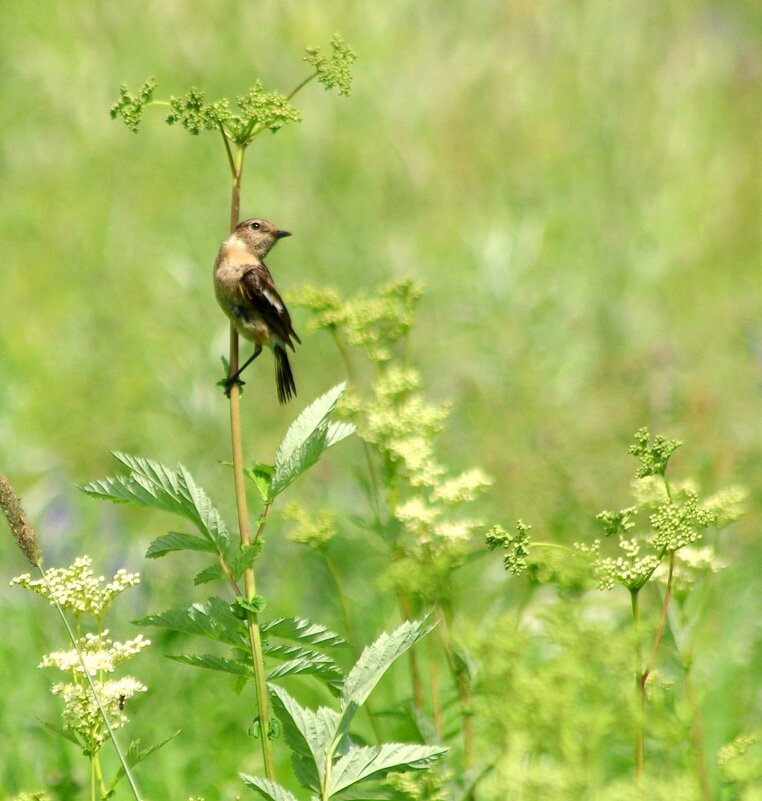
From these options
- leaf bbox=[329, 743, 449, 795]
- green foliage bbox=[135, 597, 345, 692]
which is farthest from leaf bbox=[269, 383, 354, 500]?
leaf bbox=[329, 743, 449, 795]

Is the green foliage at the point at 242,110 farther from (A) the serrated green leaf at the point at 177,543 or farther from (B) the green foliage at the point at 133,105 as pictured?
(A) the serrated green leaf at the point at 177,543

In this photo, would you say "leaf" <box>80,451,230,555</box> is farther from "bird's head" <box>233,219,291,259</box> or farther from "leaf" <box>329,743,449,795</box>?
"bird's head" <box>233,219,291,259</box>

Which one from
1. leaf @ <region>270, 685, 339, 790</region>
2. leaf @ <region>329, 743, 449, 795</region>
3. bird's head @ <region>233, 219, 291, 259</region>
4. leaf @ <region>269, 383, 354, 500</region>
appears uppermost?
bird's head @ <region>233, 219, 291, 259</region>

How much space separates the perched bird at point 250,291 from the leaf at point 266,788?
104 centimetres

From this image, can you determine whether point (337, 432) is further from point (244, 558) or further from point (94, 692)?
point (94, 692)

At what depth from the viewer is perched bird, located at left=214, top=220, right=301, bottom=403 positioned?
2.69m

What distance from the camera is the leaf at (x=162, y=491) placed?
1907mm

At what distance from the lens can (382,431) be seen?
2467 mm

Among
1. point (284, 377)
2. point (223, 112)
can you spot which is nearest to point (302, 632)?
point (223, 112)

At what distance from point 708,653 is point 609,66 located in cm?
394

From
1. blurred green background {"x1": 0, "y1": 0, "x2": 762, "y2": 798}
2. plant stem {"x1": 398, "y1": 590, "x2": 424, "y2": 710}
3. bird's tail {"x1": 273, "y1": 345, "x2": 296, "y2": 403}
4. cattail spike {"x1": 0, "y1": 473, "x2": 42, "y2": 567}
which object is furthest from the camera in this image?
blurred green background {"x1": 0, "y1": 0, "x2": 762, "y2": 798}

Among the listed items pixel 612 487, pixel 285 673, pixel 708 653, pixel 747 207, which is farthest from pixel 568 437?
pixel 747 207

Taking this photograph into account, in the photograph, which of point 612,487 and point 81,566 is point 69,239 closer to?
point 612,487

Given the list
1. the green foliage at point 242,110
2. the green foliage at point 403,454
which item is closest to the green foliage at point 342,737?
the green foliage at point 403,454
